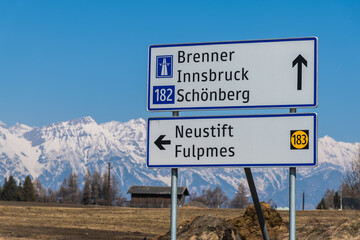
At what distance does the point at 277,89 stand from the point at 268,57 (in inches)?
15.3

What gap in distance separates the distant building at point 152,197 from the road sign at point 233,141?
120m

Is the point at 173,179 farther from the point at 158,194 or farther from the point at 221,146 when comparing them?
the point at 158,194

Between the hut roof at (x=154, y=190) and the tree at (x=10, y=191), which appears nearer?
the hut roof at (x=154, y=190)

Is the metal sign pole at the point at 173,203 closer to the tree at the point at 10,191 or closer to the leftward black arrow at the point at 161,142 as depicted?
the leftward black arrow at the point at 161,142

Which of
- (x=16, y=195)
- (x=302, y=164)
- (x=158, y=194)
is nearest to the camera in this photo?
(x=302, y=164)

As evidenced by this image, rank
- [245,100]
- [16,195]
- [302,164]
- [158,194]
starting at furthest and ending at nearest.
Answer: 1. [16,195]
2. [158,194]
3. [245,100]
4. [302,164]

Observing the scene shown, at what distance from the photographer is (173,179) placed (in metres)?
6.82

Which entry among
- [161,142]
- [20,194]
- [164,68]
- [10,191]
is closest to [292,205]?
[161,142]

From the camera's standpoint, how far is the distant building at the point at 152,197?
5044 inches

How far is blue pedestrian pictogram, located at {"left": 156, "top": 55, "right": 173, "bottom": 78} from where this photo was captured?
23.2 feet

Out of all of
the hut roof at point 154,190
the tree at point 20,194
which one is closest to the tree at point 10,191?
the tree at point 20,194

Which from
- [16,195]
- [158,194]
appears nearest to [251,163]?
[158,194]

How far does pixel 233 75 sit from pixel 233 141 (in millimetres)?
762

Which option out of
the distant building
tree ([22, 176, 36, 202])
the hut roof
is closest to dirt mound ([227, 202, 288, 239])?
the distant building
